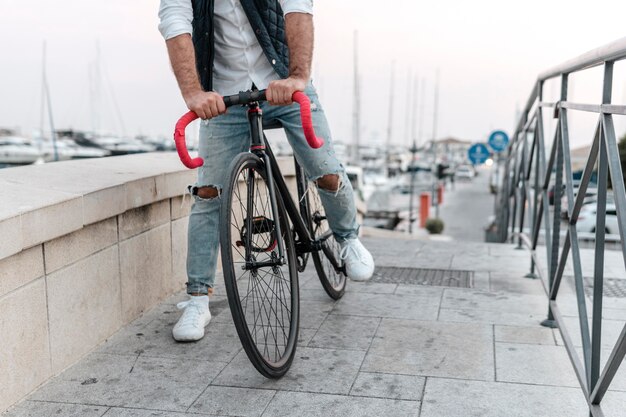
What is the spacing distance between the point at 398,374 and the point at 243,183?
Answer: 3.26 feet

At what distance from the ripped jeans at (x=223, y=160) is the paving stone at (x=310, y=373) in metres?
0.51

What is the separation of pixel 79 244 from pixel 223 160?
741mm

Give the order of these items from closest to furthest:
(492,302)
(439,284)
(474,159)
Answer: (492,302) < (439,284) < (474,159)

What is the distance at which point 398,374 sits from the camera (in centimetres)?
289

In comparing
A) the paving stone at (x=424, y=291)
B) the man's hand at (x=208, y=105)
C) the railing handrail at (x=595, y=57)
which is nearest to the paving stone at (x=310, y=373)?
the man's hand at (x=208, y=105)

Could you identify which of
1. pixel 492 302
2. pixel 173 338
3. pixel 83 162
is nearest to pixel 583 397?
pixel 492 302

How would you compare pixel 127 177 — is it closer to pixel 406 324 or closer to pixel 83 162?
pixel 83 162

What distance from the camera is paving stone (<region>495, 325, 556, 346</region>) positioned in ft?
11.0

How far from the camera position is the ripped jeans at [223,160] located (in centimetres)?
330

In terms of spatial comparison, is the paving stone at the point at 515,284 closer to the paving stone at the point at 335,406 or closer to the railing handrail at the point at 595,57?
the railing handrail at the point at 595,57

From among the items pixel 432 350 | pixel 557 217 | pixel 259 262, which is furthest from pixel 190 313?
pixel 557 217

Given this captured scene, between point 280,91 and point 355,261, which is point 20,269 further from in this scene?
point 355,261

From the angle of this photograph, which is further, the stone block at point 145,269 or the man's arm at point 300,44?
the stone block at point 145,269

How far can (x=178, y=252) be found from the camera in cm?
412
